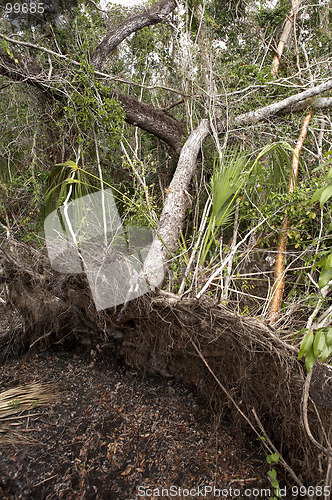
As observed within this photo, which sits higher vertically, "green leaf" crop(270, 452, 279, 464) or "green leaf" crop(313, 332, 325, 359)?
"green leaf" crop(313, 332, 325, 359)

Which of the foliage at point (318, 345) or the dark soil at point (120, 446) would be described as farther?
the dark soil at point (120, 446)

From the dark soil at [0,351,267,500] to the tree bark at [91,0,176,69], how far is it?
10.9ft

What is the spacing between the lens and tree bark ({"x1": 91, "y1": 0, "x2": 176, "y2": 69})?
11.4 feet

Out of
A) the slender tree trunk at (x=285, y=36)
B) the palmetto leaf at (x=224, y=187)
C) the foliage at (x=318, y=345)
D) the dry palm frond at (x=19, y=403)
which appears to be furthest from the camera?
the slender tree trunk at (x=285, y=36)

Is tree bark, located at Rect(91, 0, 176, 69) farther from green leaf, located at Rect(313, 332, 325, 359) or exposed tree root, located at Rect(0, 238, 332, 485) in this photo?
green leaf, located at Rect(313, 332, 325, 359)

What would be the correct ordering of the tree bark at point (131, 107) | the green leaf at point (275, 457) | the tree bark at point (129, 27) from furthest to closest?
the tree bark at point (129, 27) < the tree bark at point (131, 107) < the green leaf at point (275, 457)

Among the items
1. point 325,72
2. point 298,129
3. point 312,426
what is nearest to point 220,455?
point 312,426

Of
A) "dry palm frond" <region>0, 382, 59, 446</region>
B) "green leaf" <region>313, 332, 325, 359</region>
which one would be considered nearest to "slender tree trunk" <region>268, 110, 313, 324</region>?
"green leaf" <region>313, 332, 325, 359</region>

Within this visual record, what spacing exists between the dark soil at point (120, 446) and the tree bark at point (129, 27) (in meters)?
3.31

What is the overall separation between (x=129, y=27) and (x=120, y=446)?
415 centimetres

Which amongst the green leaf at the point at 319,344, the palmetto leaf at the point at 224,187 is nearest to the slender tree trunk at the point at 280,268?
the palmetto leaf at the point at 224,187

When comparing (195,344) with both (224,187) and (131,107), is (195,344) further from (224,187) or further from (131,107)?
(131,107)

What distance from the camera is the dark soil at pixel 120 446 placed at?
170 cm

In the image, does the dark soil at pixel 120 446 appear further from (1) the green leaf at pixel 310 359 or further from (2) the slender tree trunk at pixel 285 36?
(2) the slender tree trunk at pixel 285 36
